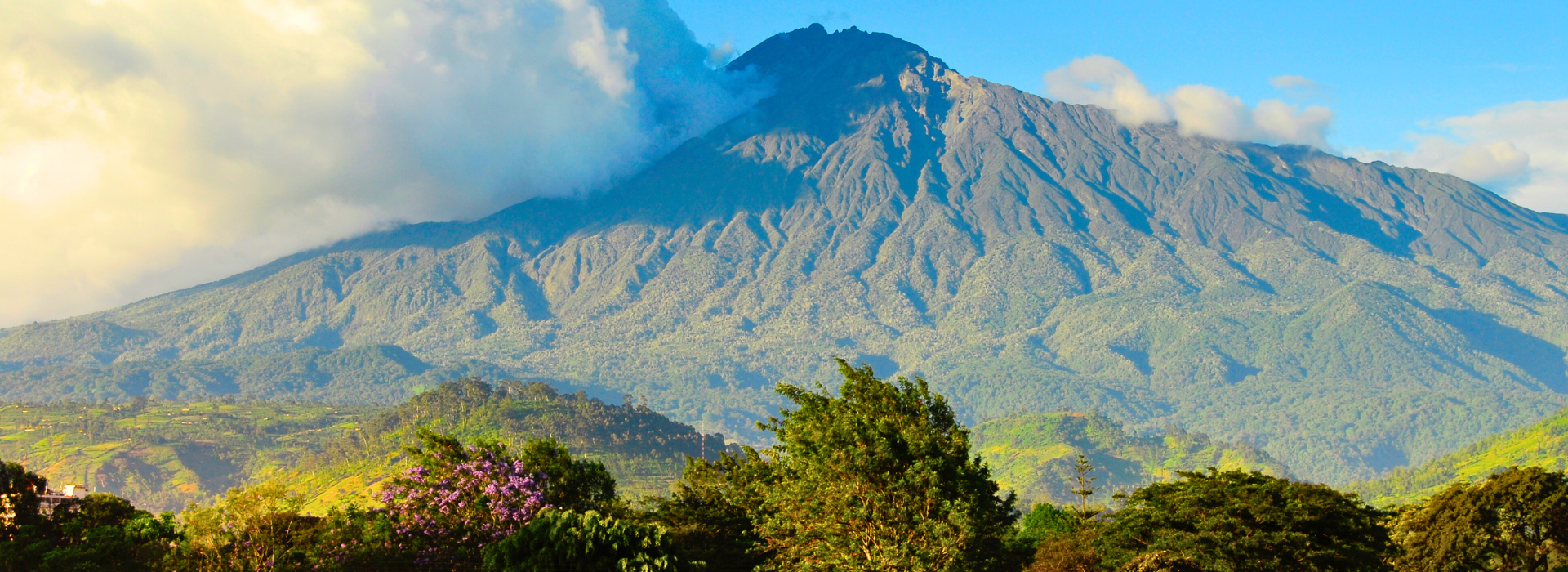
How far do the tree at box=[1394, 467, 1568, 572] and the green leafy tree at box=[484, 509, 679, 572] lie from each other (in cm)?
3383

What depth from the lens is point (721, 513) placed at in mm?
51938

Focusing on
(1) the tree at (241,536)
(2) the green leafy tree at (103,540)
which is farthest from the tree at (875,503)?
(2) the green leafy tree at (103,540)

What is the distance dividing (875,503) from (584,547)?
9.68 m

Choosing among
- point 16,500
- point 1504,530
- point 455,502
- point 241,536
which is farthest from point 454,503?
point 1504,530

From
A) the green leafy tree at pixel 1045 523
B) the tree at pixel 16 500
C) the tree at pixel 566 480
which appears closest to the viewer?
the tree at pixel 16 500

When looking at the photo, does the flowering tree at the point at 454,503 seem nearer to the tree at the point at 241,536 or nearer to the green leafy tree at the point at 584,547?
the tree at the point at 241,536

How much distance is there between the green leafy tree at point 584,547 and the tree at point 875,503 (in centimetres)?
525

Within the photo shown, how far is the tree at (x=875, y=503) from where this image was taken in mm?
37594

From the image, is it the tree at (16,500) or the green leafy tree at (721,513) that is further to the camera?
the green leafy tree at (721,513)

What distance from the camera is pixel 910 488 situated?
39.2 metres

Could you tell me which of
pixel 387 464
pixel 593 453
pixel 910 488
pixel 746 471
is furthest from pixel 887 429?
pixel 593 453

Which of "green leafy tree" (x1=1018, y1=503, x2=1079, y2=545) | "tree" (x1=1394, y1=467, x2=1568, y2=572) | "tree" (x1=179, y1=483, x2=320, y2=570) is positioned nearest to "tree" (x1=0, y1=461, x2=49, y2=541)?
"tree" (x1=179, y1=483, x2=320, y2=570)

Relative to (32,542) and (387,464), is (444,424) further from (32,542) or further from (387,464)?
(32,542)

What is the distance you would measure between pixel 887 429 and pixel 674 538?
9.19m
